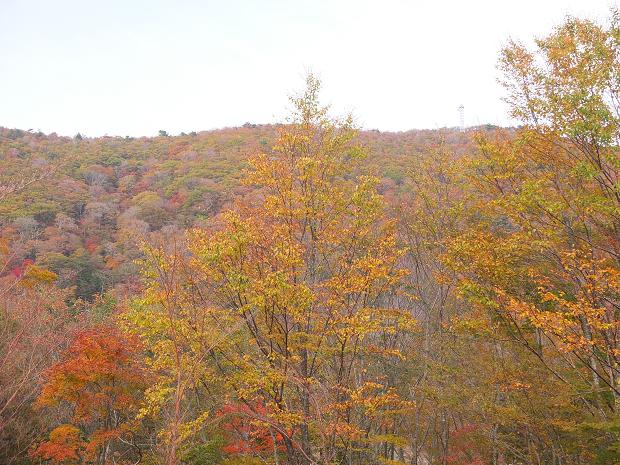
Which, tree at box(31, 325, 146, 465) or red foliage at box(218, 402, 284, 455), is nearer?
tree at box(31, 325, 146, 465)

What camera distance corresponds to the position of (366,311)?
916cm

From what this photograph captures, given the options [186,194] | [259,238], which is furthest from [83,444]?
[186,194]

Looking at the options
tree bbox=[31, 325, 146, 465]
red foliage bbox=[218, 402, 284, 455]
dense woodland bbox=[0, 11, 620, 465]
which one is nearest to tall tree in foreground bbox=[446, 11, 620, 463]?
dense woodland bbox=[0, 11, 620, 465]

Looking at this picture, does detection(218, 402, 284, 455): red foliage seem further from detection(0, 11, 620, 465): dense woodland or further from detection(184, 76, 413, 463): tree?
detection(184, 76, 413, 463): tree

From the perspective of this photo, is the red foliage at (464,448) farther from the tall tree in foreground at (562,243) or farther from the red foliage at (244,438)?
the red foliage at (244,438)

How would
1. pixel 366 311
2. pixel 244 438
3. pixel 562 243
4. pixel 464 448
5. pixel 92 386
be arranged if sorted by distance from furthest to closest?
pixel 464 448 < pixel 92 386 < pixel 244 438 < pixel 562 243 < pixel 366 311

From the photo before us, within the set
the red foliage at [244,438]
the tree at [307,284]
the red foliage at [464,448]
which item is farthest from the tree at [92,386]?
the red foliage at [464,448]

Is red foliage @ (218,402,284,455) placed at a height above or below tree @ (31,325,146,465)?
below

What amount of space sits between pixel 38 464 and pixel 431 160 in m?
16.1

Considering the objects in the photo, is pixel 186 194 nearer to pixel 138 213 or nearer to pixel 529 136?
pixel 138 213

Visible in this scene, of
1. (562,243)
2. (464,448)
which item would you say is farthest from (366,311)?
(464,448)

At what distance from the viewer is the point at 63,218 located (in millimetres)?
44625

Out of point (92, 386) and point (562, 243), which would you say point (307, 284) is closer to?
point (562, 243)

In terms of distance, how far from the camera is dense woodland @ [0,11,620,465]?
8406 millimetres
